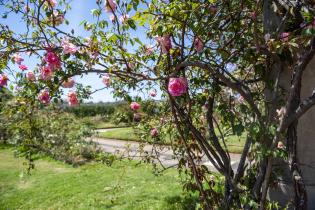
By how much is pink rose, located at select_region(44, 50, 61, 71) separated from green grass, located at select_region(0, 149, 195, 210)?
86.2 inches

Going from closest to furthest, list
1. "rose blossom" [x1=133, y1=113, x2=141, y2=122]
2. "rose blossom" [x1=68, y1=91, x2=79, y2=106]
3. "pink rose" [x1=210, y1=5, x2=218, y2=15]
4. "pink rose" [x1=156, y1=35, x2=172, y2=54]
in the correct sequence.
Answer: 1. "pink rose" [x1=156, y1=35, x2=172, y2=54]
2. "pink rose" [x1=210, y1=5, x2=218, y2=15]
3. "rose blossom" [x1=68, y1=91, x2=79, y2=106]
4. "rose blossom" [x1=133, y1=113, x2=141, y2=122]

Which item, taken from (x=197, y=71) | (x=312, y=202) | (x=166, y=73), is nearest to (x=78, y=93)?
(x=166, y=73)

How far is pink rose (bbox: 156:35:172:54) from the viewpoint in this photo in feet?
8.80

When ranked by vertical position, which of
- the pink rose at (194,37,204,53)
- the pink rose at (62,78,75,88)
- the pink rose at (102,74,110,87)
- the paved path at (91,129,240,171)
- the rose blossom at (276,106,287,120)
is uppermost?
the pink rose at (194,37,204,53)

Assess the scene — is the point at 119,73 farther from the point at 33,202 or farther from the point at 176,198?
the point at 33,202

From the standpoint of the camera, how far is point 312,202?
3.15 meters

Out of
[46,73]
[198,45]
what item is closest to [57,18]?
[46,73]

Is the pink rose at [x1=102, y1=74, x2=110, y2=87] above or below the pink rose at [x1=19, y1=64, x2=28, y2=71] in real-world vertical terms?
below

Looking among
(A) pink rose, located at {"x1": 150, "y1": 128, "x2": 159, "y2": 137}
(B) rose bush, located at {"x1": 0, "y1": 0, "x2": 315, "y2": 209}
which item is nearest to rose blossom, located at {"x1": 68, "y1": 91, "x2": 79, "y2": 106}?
(B) rose bush, located at {"x1": 0, "y1": 0, "x2": 315, "y2": 209}

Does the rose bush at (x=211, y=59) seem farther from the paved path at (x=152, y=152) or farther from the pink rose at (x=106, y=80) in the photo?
the paved path at (x=152, y=152)

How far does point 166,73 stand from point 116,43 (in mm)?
493

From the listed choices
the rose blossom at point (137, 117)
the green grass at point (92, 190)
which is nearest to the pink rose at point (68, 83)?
the rose blossom at point (137, 117)

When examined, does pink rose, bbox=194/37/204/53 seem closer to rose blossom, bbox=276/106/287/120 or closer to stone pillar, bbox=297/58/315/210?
rose blossom, bbox=276/106/287/120

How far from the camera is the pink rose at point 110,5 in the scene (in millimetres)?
2719
